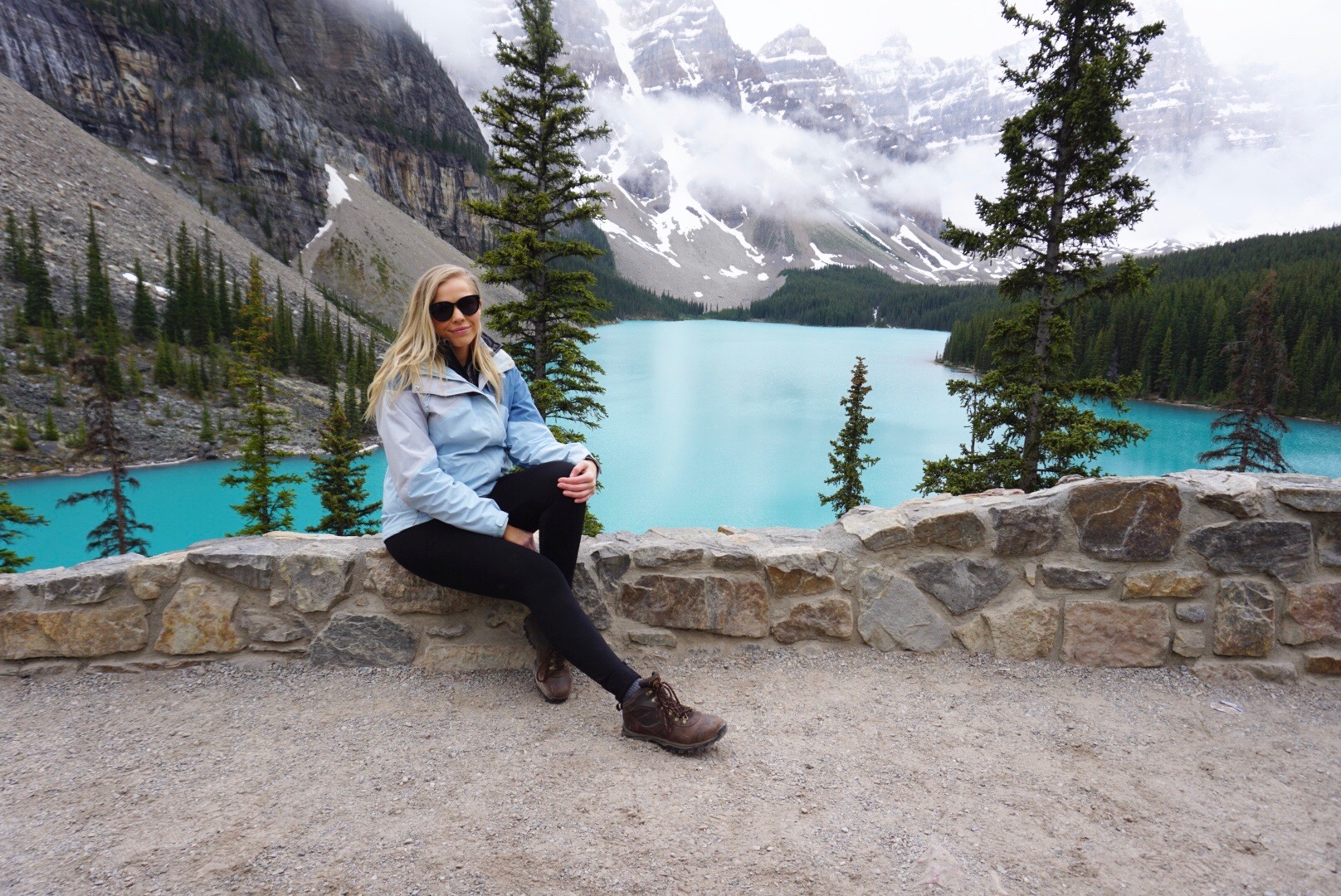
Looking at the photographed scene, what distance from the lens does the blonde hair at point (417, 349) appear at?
301cm

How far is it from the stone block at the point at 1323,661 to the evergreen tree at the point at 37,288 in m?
48.8

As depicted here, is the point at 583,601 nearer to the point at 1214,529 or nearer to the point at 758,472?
the point at 1214,529

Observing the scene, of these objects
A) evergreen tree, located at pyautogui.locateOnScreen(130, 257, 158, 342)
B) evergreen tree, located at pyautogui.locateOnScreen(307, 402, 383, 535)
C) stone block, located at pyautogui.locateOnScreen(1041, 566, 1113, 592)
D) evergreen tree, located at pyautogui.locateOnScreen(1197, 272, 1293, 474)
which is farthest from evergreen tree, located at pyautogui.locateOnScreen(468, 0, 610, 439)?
evergreen tree, located at pyautogui.locateOnScreen(130, 257, 158, 342)

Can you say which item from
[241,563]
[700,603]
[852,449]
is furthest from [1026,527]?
[852,449]

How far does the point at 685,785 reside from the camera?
8.39ft

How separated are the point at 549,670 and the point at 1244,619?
3.55 meters

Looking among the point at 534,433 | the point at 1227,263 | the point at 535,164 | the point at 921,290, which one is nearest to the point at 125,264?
the point at 535,164

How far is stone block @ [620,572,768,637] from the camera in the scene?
11.7 feet

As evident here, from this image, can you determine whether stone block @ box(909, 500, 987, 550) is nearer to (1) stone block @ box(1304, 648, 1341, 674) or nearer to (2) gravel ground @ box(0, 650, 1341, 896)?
(2) gravel ground @ box(0, 650, 1341, 896)

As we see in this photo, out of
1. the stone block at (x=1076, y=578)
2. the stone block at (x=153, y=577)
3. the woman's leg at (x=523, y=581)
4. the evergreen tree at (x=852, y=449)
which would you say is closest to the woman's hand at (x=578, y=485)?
the woman's leg at (x=523, y=581)

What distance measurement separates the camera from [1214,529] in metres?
3.38

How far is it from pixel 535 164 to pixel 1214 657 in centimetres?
1570

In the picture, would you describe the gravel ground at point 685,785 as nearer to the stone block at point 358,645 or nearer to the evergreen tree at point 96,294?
the stone block at point 358,645

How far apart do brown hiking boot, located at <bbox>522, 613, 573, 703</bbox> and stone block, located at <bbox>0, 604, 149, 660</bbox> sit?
6.62 feet
